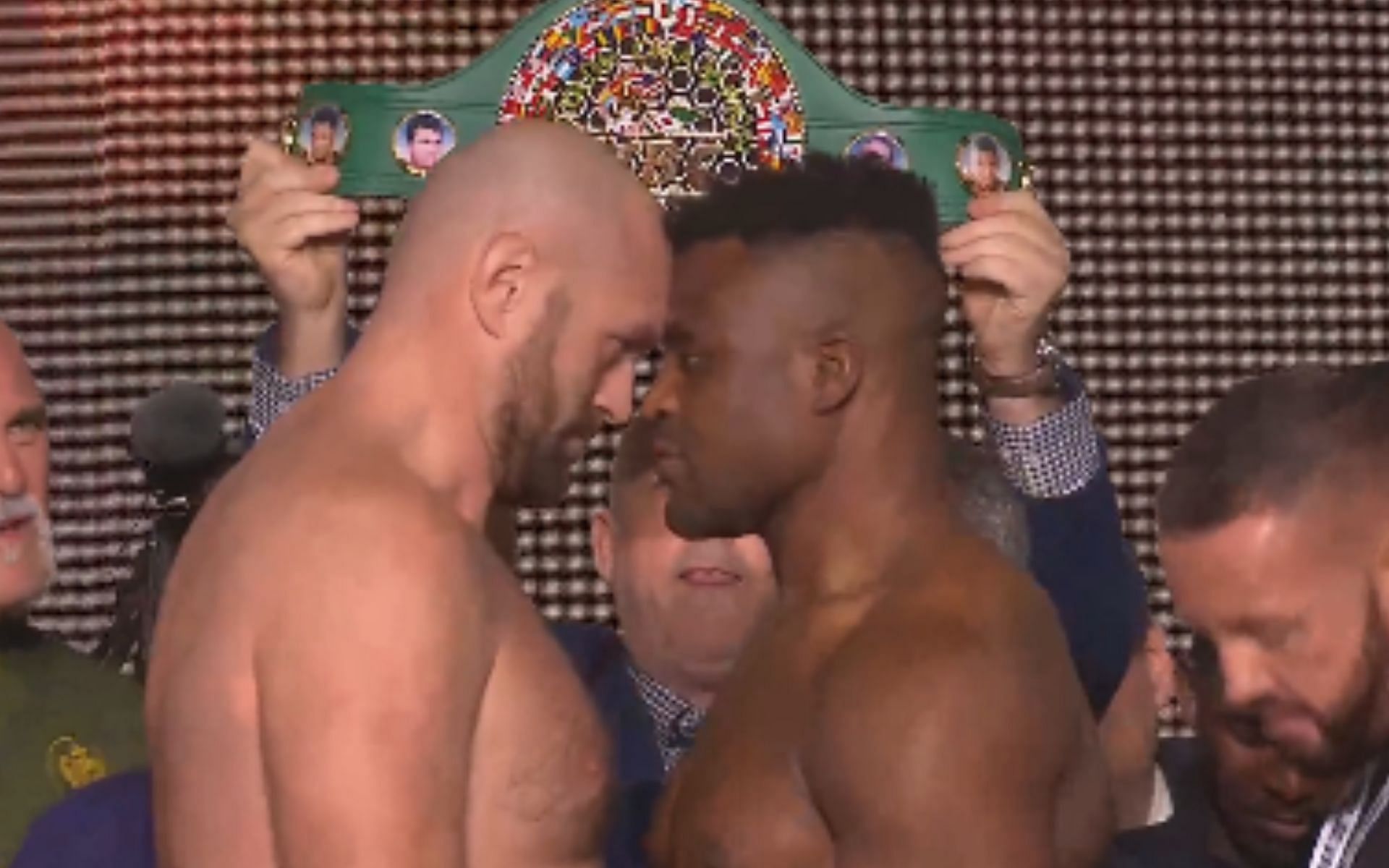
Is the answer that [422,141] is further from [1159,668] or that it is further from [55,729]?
[1159,668]

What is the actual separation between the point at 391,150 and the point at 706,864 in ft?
2.16

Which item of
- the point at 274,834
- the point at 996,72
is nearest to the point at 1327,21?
the point at 996,72

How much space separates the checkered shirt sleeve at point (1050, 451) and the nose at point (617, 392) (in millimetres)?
418

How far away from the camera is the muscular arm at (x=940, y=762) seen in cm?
137

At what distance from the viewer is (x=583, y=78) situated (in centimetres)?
238

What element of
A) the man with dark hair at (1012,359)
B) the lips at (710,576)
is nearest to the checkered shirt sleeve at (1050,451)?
the man with dark hair at (1012,359)

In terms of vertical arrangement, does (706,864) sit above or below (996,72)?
below

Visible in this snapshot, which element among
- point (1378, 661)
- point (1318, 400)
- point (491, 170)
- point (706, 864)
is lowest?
point (706, 864)

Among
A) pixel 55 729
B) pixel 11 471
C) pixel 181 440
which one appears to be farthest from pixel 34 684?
pixel 181 440

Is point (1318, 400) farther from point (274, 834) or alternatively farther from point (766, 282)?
point (274, 834)

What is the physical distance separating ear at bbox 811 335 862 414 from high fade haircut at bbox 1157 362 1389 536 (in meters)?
0.25

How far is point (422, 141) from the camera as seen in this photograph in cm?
193

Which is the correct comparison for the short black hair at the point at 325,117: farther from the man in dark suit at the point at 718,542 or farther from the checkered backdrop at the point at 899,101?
the checkered backdrop at the point at 899,101

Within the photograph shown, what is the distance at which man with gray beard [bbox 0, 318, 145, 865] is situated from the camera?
191 cm
